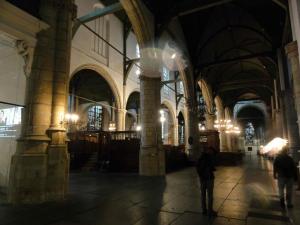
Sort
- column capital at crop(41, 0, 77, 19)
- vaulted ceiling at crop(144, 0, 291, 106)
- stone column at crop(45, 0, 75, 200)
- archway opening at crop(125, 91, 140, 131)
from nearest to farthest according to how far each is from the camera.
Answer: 1. stone column at crop(45, 0, 75, 200)
2. column capital at crop(41, 0, 77, 19)
3. vaulted ceiling at crop(144, 0, 291, 106)
4. archway opening at crop(125, 91, 140, 131)

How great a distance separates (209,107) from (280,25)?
1008 centimetres

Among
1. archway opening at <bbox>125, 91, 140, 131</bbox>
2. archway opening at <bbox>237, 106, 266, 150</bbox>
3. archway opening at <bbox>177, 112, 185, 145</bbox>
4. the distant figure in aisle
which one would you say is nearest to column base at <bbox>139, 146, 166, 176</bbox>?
the distant figure in aisle

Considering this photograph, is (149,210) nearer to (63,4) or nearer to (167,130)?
(63,4)

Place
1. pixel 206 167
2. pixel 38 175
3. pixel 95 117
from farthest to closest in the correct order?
pixel 95 117 < pixel 38 175 < pixel 206 167

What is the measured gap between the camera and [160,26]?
11.4m

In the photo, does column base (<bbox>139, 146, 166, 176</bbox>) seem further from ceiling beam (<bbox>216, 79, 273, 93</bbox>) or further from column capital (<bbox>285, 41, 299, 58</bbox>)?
ceiling beam (<bbox>216, 79, 273, 93</bbox>)

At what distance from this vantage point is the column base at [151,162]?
31.3 feet

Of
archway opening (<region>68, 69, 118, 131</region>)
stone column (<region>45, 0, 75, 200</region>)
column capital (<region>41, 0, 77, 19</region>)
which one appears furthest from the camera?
archway opening (<region>68, 69, 118, 131</region>)

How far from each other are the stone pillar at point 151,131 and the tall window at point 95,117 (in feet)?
52.8

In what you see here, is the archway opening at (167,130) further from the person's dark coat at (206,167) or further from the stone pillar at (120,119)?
the person's dark coat at (206,167)

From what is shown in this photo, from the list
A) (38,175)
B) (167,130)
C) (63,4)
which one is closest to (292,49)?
(63,4)

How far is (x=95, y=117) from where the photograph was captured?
2625 centimetres

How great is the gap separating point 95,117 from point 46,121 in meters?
21.1

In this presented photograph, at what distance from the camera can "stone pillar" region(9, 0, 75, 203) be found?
5.00 metres
